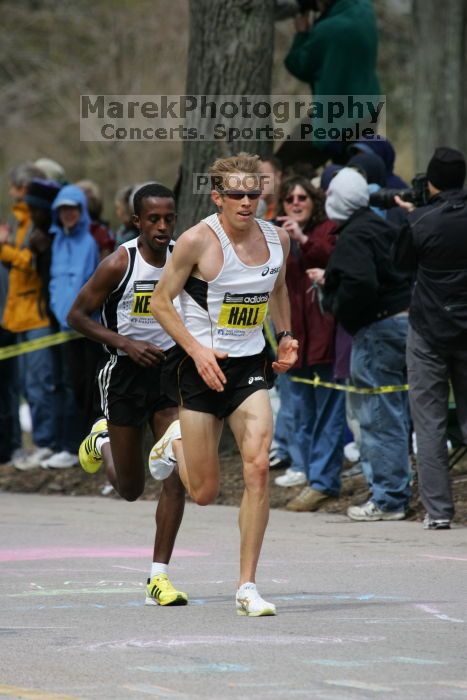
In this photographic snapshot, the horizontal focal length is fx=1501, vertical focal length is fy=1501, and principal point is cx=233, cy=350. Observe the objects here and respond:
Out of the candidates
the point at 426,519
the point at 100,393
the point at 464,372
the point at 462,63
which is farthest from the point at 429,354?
the point at 462,63

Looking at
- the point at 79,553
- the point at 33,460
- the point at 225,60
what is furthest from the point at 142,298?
the point at 33,460

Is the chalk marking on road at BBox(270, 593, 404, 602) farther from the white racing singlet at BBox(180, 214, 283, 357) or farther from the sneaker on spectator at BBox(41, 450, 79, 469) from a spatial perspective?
the sneaker on spectator at BBox(41, 450, 79, 469)

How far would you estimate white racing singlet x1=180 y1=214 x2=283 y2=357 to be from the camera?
746cm

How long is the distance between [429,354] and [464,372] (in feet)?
0.88

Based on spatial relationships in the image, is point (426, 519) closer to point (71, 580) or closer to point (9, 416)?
point (71, 580)

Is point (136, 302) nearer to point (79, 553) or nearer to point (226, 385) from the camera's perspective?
point (226, 385)

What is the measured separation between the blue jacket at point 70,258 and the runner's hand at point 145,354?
558 cm

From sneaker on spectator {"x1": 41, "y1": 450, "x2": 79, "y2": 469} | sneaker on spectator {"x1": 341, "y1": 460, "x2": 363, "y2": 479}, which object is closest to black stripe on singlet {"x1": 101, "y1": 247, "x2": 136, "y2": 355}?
sneaker on spectator {"x1": 341, "y1": 460, "x2": 363, "y2": 479}

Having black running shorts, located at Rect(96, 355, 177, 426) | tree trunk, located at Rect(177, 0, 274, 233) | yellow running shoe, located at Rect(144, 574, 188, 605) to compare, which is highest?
tree trunk, located at Rect(177, 0, 274, 233)

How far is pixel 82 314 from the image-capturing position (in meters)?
8.46

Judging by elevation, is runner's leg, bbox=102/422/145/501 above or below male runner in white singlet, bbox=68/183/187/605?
below

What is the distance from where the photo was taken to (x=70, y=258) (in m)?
13.8

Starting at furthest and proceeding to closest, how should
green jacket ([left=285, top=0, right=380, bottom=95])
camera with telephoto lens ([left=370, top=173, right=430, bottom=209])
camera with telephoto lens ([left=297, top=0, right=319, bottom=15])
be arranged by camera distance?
camera with telephoto lens ([left=297, top=0, right=319, bottom=15]) → green jacket ([left=285, top=0, right=380, bottom=95]) → camera with telephoto lens ([left=370, top=173, right=430, bottom=209])

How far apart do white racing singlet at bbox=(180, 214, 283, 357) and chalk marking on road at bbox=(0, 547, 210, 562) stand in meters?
2.46
